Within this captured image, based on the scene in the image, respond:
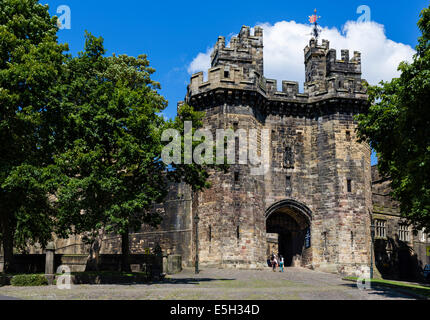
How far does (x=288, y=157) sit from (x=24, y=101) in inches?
813

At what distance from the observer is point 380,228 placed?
3909 cm

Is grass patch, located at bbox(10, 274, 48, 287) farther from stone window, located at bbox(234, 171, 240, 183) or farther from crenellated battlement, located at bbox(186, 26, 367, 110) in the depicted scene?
crenellated battlement, located at bbox(186, 26, 367, 110)

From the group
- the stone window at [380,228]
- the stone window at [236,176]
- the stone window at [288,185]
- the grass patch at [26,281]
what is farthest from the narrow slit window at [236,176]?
the grass patch at [26,281]

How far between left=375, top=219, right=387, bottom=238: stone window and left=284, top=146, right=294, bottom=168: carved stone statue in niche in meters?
9.01

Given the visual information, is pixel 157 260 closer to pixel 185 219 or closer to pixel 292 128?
pixel 185 219

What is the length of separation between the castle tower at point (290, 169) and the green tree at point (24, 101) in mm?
12535

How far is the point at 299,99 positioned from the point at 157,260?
56.8 feet

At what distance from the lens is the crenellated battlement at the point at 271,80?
34.6 m

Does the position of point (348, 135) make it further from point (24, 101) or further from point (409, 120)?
point (24, 101)

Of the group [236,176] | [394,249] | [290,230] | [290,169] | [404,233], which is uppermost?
[290,169]

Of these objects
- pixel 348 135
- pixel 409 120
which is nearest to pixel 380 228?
pixel 348 135

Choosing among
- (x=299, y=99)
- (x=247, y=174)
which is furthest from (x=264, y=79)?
(x=247, y=174)

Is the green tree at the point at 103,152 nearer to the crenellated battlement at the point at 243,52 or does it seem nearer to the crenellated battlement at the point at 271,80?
the crenellated battlement at the point at 271,80

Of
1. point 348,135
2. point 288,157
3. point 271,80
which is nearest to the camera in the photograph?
point 348,135
